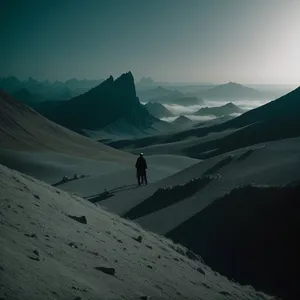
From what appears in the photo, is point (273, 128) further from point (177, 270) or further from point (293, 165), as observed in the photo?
point (177, 270)

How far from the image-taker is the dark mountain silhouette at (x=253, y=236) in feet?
33.7

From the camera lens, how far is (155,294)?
5.64 metres

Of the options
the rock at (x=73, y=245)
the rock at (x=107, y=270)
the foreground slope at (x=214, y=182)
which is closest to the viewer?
the rock at (x=107, y=270)

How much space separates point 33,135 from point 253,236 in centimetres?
4685

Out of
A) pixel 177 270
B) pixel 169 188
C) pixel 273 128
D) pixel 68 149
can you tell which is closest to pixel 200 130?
pixel 273 128

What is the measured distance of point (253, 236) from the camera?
11.6 meters

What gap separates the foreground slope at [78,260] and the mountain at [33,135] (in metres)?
36.7

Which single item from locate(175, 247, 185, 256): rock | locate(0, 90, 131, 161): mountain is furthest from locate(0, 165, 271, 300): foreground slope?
locate(0, 90, 131, 161): mountain

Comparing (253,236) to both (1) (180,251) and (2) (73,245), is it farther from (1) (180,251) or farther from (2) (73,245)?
(2) (73,245)

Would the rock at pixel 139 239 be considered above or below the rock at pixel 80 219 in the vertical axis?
below

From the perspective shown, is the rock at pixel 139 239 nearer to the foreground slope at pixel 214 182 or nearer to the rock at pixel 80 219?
the rock at pixel 80 219

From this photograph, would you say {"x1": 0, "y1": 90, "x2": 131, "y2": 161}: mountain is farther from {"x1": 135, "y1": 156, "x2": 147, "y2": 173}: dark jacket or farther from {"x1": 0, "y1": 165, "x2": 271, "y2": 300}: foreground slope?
{"x1": 0, "y1": 165, "x2": 271, "y2": 300}: foreground slope

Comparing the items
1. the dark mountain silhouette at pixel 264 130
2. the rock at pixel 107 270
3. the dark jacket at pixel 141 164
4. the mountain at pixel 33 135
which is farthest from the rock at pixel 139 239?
the dark mountain silhouette at pixel 264 130

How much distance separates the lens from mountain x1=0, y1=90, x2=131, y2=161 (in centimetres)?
4702
